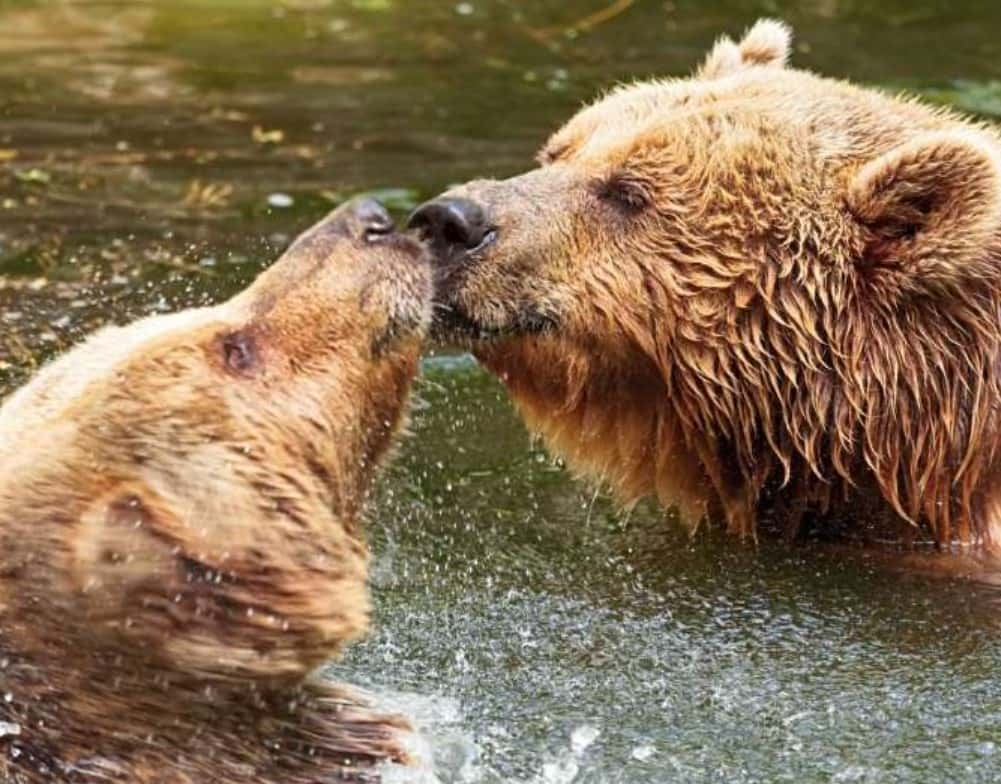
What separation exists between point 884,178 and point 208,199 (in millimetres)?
5039

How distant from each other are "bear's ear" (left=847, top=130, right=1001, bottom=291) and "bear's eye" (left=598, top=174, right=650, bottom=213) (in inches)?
26.0

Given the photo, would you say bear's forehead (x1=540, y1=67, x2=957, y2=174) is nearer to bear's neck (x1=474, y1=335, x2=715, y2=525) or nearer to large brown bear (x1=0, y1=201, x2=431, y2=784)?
bear's neck (x1=474, y1=335, x2=715, y2=525)

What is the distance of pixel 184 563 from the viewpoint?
14.7 feet

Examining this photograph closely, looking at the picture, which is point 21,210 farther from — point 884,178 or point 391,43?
point 884,178

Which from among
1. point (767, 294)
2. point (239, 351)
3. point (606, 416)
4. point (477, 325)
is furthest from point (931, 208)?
point (239, 351)

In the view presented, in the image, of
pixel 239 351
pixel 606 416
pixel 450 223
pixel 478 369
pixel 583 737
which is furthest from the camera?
pixel 478 369

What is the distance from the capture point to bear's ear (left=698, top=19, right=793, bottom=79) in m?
7.21

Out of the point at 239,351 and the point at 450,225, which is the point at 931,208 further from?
the point at 239,351

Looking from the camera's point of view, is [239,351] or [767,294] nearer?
[239,351]

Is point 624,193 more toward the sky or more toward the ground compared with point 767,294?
more toward the sky

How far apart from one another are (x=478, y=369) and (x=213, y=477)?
3980 mm

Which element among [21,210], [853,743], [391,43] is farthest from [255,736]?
[391,43]

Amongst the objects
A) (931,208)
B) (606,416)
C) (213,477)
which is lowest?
(606,416)

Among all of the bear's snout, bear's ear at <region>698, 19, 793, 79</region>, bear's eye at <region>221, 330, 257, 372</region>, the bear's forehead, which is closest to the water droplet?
bear's eye at <region>221, 330, 257, 372</region>
